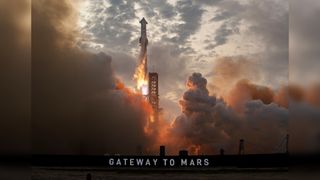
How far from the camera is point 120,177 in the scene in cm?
1666

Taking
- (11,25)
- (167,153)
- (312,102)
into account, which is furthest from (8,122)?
(167,153)

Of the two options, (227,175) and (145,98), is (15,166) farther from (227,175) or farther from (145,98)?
(227,175)

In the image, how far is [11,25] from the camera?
2.84m

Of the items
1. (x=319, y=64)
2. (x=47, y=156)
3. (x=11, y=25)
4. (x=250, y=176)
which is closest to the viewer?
(x=319, y=64)

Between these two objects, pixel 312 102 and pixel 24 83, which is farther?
pixel 24 83

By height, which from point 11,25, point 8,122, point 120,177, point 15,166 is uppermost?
point 11,25

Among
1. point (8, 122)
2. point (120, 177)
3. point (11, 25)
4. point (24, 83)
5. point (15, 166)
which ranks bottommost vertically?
point (120, 177)

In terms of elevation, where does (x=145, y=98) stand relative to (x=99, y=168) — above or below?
above

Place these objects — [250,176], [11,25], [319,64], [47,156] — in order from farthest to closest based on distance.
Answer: [250,176], [47,156], [11,25], [319,64]

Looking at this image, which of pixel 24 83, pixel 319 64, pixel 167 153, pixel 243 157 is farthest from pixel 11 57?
pixel 243 157

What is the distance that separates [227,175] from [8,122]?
1472cm

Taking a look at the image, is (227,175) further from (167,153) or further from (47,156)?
(47,156)

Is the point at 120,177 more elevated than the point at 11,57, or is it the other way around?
the point at 11,57

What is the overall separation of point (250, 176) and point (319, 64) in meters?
14.4
